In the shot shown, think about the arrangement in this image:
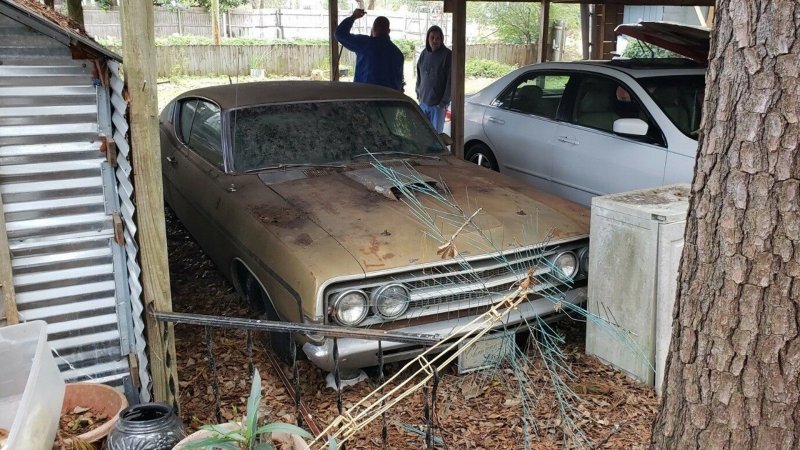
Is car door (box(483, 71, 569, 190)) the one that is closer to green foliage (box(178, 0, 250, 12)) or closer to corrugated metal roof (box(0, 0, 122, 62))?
corrugated metal roof (box(0, 0, 122, 62))

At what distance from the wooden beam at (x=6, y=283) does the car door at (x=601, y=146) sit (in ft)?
15.3

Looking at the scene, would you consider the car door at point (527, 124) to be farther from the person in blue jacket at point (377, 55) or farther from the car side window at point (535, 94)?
the person in blue jacket at point (377, 55)

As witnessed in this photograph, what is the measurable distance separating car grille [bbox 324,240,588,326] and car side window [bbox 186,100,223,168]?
6.21 feet

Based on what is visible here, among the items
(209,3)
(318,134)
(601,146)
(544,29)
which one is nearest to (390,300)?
(318,134)

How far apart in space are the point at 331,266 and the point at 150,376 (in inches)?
37.8

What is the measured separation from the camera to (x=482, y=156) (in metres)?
7.83

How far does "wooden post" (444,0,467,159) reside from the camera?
723 cm

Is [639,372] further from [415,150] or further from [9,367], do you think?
[9,367]

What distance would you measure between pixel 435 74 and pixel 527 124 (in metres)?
3.05

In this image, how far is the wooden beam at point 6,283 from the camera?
2.85 metres

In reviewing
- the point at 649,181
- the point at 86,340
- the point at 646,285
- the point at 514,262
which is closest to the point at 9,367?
the point at 86,340

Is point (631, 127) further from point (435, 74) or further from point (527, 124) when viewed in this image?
point (435, 74)

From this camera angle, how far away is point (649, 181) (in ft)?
19.3

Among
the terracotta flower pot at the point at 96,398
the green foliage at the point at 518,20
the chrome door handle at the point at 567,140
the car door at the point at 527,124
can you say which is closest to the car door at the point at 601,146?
the chrome door handle at the point at 567,140
